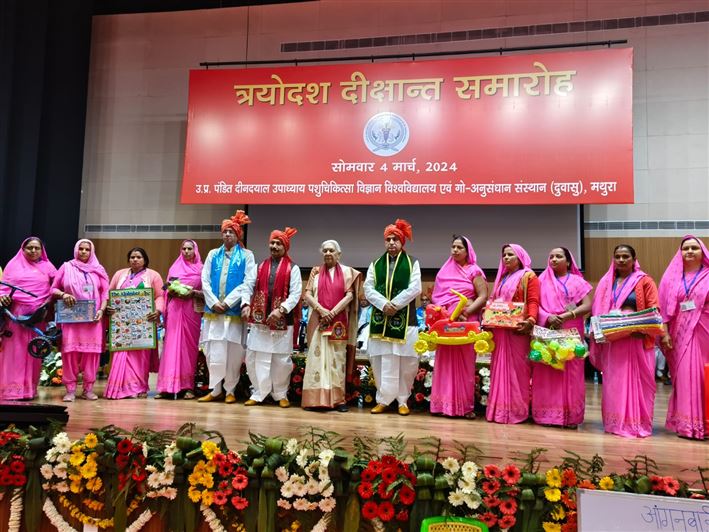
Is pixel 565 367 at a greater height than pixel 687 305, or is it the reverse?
pixel 687 305

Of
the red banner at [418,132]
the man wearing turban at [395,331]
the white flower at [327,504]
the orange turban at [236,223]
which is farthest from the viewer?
the red banner at [418,132]

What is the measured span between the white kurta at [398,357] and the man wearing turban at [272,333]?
2.15 feet

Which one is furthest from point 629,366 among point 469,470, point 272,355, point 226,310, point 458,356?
point 226,310

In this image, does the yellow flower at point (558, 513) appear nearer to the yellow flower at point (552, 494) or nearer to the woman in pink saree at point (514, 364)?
the yellow flower at point (552, 494)

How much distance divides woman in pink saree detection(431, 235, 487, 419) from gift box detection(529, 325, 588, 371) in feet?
1.67

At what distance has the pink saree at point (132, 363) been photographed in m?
4.52

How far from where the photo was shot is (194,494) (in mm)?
2279

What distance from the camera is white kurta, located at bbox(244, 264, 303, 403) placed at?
4371 millimetres

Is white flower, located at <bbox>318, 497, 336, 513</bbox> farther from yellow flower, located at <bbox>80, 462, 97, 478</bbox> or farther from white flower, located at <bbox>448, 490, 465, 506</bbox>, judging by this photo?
yellow flower, located at <bbox>80, 462, 97, 478</bbox>

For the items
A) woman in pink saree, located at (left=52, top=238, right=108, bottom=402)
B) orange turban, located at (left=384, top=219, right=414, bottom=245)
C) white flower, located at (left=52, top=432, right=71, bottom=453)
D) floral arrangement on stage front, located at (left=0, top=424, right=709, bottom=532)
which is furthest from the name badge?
Result: woman in pink saree, located at (left=52, top=238, right=108, bottom=402)

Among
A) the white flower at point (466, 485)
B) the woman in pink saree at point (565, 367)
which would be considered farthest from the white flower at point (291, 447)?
the woman in pink saree at point (565, 367)

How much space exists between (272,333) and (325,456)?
2195 mm

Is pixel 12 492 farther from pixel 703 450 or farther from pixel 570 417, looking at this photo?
pixel 703 450

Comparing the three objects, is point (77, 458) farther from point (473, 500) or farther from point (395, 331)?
point (395, 331)
